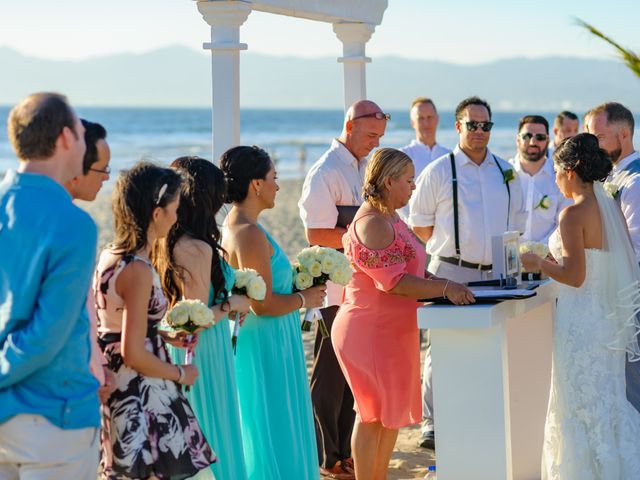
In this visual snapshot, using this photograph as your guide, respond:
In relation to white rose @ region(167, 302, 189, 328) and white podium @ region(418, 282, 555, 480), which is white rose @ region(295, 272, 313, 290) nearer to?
white podium @ region(418, 282, 555, 480)

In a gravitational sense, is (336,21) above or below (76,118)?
above

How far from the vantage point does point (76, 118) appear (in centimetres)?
339

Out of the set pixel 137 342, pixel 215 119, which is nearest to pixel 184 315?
pixel 137 342

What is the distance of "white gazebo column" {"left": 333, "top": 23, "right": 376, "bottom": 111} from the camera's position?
8.23 m

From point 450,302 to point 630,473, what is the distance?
4.29 feet

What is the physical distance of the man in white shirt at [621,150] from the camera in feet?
20.8

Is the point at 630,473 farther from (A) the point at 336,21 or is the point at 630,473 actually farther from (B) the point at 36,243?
(A) the point at 336,21

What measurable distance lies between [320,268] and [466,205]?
6.81 ft

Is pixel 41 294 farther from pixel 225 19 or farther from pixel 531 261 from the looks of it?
pixel 225 19

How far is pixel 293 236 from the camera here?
747 inches

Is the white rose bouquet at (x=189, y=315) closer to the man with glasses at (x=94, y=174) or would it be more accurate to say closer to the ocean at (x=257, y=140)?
the man with glasses at (x=94, y=174)

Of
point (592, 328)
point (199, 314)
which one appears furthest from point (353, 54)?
point (199, 314)

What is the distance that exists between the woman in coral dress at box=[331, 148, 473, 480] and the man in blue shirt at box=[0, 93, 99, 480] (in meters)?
2.25

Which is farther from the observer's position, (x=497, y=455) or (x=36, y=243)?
(x=497, y=455)
